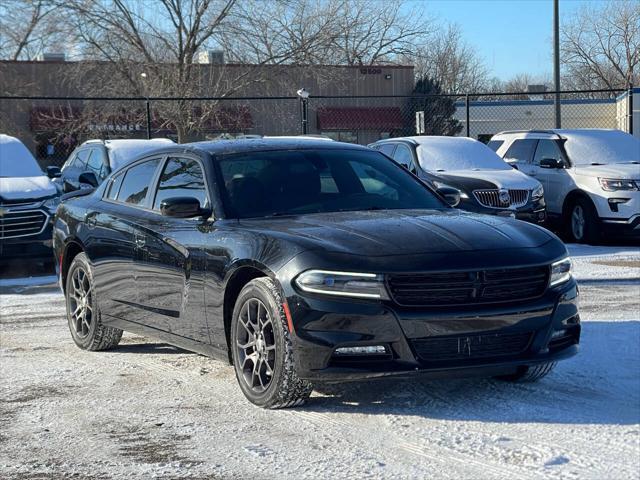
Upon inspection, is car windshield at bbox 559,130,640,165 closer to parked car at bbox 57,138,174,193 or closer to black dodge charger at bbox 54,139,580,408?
parked car at bbox 57,138,174,193

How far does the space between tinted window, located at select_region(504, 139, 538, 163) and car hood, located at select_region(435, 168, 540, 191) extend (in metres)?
2.08

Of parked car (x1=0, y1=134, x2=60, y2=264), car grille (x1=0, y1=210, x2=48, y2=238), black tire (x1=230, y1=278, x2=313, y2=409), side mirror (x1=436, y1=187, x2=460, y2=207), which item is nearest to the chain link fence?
parked car (x1=0, y1=134, x2=60, y2=264)

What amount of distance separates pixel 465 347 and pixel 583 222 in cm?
1070

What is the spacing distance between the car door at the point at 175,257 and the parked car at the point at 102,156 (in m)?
9.43

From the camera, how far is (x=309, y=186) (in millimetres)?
6680

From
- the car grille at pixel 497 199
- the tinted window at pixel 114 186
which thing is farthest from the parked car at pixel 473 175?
the tinted window at pixel 114 186

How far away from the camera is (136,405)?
19.9 feet

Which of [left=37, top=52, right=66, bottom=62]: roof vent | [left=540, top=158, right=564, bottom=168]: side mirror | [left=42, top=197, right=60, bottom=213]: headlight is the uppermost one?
[left=37, top=52, right=66, bottom=62]: roof vent

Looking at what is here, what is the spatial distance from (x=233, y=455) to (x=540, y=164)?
12.5m

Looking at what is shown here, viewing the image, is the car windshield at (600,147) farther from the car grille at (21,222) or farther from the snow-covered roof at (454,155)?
the car grille at (21,222)

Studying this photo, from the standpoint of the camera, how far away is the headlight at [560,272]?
5.71 meters

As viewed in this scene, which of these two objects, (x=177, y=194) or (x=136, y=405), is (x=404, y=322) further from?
(x=177, y=194)

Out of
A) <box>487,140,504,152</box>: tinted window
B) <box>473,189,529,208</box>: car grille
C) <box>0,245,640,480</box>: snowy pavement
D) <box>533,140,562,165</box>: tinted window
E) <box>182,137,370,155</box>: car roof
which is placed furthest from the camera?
<box>487,140,504,152</box>: tinted window

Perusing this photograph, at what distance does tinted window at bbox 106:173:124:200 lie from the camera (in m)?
7.88
